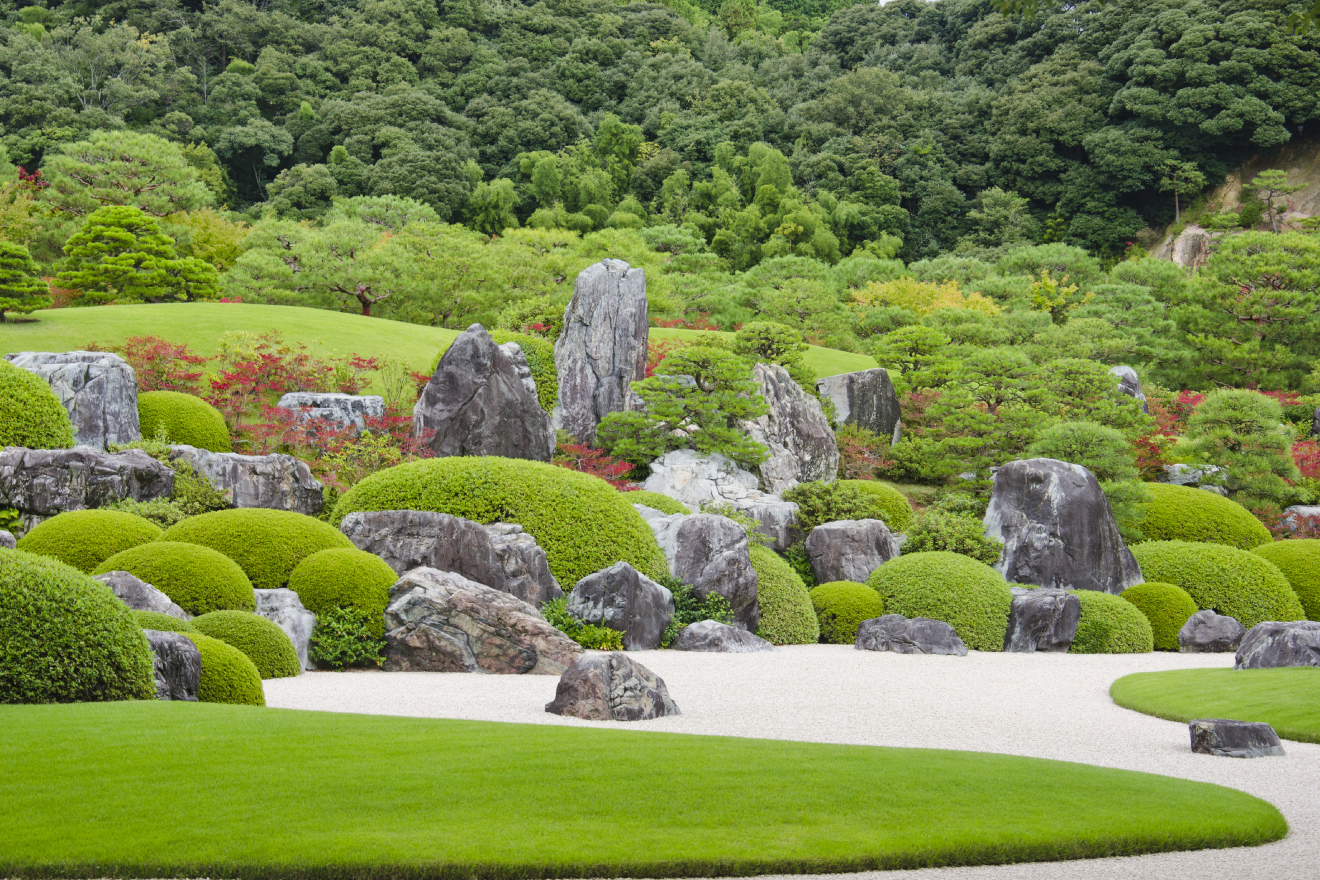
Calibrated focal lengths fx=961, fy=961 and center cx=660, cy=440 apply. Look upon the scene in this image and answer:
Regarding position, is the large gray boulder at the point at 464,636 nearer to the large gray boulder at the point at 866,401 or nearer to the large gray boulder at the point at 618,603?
the large gray boulder at the point at 618,603

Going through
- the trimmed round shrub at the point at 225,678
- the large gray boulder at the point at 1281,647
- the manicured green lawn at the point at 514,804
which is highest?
the manicured green lawn at the point at 514,804

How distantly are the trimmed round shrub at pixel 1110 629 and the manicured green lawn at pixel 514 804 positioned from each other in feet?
25.0

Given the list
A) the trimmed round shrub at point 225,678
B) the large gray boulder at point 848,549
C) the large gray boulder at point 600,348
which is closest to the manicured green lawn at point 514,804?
the trimmed round shrub at point 225,678

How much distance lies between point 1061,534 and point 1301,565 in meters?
3.99

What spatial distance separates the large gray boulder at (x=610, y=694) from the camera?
6.73 metres

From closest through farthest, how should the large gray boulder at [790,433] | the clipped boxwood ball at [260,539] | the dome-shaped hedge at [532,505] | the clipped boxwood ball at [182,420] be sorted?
the clipped boxwood ball at [260,539] < the dome-shaped hedge at [532,505] < the clipped boxwood ball at [182,420] < the large gray boulder at [790,433]

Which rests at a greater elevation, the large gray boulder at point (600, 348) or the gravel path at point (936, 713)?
the large gray boulder at point (600, 348)

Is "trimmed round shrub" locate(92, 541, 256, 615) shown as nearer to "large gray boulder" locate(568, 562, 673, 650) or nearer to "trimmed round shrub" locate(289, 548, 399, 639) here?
"trimmed round shrub" locate(289, 548, 399, 639)

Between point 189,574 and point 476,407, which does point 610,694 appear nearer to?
point 189,574

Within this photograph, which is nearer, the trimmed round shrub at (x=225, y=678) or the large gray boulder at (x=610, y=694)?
the trimmed round shrub at (x=225, y=678)

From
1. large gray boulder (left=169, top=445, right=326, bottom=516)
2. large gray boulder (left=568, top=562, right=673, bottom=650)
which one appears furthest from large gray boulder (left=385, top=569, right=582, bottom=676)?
large gray boulder (left=169, top=445, right=326, bottom=516)

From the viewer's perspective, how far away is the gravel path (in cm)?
412

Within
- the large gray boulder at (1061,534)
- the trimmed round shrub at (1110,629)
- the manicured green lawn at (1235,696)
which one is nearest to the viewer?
the manicured green lawn at (1235,696)

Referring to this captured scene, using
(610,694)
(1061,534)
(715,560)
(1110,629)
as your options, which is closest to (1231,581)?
(1061,534)
